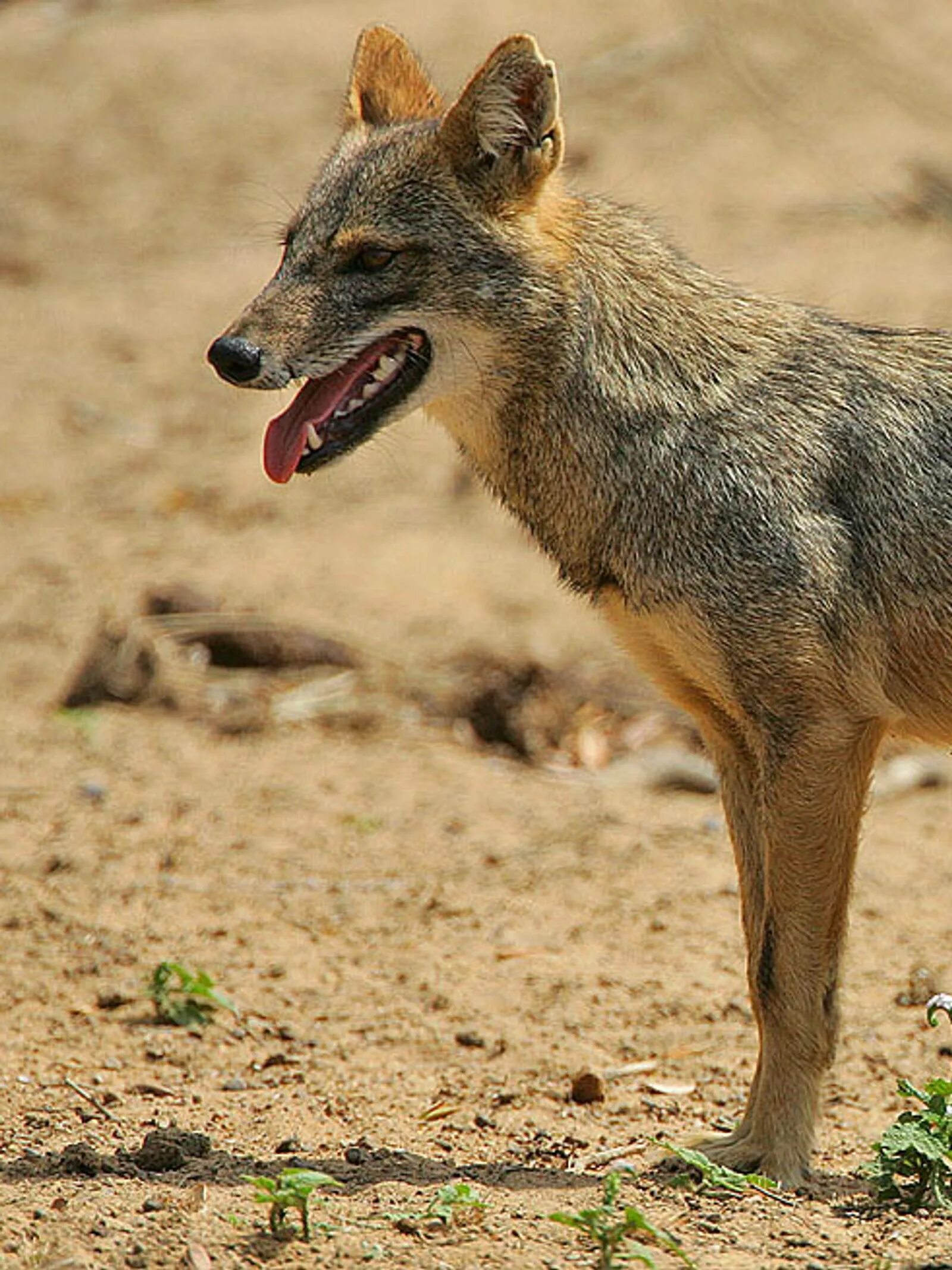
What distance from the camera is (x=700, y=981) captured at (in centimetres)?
741

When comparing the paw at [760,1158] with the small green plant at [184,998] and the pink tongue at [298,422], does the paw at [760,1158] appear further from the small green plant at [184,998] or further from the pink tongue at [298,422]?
the pink tongue at [298,422]

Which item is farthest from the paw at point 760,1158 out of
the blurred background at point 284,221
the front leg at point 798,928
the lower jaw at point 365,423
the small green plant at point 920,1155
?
the blurred background at point 284,221

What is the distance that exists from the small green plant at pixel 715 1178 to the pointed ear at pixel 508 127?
3074mm

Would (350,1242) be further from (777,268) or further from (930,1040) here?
(777,268)

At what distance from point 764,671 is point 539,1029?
6.45ft

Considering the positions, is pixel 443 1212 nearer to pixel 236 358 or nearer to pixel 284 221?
pixel 236 358

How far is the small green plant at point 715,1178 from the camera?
5.24 m

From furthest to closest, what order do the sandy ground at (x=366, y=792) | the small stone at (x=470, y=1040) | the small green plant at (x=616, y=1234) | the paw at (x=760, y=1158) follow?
the small stone at (x=470, y=1040), the paw at (x=760, y=1158), the sandy ground at (x=366, y=792), the small green plant at (x=616, y=1234)

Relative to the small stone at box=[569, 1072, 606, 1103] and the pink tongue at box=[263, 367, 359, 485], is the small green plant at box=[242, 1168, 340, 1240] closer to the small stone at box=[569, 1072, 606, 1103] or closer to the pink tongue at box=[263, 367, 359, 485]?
the small stone at box=[569, 1072, 606, 1103]

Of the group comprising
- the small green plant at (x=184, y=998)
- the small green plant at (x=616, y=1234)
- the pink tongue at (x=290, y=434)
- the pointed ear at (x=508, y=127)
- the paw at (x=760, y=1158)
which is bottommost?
the small green plant at (x=184, y=998)

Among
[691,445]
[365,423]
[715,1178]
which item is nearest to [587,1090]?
[715,1178]

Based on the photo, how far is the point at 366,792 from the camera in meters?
9.13

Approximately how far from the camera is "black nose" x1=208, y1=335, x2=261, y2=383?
19.4ft

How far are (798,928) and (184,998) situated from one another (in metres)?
2.29
